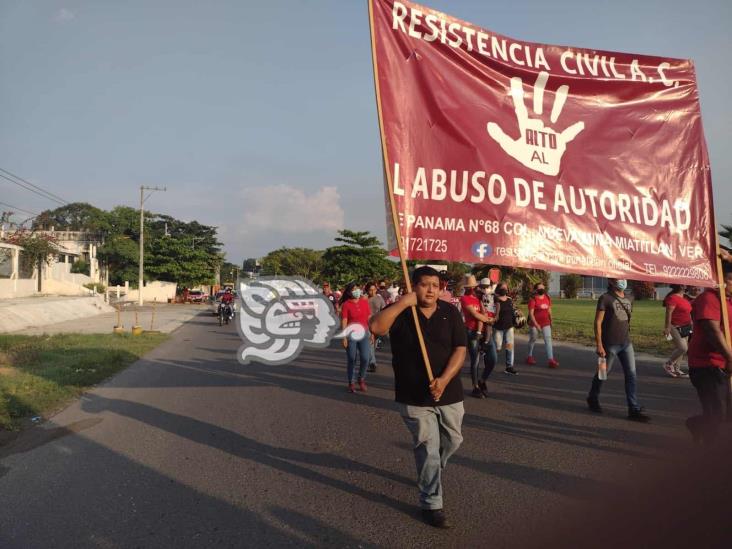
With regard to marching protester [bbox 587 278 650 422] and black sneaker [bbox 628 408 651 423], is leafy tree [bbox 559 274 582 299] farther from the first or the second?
black sneaker [bbox 628 408 651 423]

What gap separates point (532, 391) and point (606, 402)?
1239 mm

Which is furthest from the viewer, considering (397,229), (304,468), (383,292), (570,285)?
(570,285)

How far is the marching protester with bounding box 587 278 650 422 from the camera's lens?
261 inches

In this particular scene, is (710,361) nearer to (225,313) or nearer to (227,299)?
(225,313)

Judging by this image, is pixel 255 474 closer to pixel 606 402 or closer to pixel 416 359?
pixel 416 359

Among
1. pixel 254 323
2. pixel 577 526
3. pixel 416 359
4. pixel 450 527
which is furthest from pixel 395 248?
pixel 254 323

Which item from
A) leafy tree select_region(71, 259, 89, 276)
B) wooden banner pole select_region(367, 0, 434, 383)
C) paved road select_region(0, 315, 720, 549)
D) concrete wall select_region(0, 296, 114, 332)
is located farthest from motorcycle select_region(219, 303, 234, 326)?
leafy tree select_region(71, 259, 89, 276)

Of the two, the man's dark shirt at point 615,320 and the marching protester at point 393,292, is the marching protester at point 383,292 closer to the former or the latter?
the marching protester at point 393,292

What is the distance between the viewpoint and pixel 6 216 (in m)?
45.8

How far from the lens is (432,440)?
3.86m

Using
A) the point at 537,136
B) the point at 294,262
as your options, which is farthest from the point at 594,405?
the point at 294,262

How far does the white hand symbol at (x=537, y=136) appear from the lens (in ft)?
14.3

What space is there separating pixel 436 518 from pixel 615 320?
406 centimetres

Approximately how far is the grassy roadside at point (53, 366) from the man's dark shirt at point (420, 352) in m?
5.17
